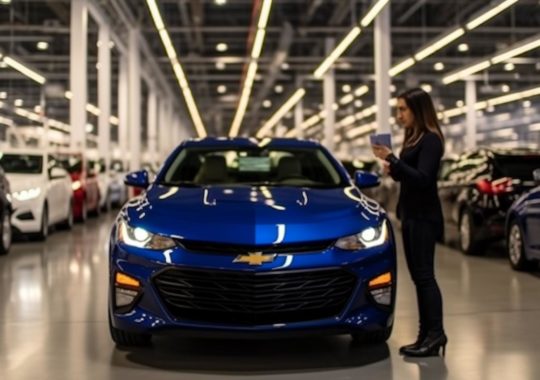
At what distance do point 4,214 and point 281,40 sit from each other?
670 inches

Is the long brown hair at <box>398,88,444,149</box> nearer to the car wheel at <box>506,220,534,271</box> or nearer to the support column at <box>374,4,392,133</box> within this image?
the car wheel at <box>506,220,534,271</box>

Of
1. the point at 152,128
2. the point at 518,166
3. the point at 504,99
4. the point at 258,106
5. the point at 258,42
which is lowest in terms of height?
the point at 518,166

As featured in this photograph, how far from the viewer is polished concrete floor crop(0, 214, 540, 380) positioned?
4.52 m

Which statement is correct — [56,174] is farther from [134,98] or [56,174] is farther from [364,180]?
[134,98]

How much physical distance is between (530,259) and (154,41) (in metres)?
26.5

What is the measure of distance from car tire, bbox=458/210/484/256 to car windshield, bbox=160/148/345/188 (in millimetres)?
4880

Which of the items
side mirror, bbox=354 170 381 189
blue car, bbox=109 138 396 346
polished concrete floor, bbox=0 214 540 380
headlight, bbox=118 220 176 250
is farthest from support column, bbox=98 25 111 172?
blue car, bbox=109 138 396 346

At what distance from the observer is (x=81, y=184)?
54.9 feet

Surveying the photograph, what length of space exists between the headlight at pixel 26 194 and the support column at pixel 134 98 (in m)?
16.1

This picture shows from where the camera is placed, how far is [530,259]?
8.69 metres

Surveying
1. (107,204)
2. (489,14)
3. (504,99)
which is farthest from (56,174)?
(504,99)

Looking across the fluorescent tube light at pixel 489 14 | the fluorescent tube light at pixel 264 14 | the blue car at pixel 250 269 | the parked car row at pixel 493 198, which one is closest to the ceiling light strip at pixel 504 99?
the fluorescent tube light at pixel 489 14

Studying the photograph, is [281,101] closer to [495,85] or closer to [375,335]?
[495,85]

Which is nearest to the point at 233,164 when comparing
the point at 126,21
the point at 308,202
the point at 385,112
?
the point at 308,202
